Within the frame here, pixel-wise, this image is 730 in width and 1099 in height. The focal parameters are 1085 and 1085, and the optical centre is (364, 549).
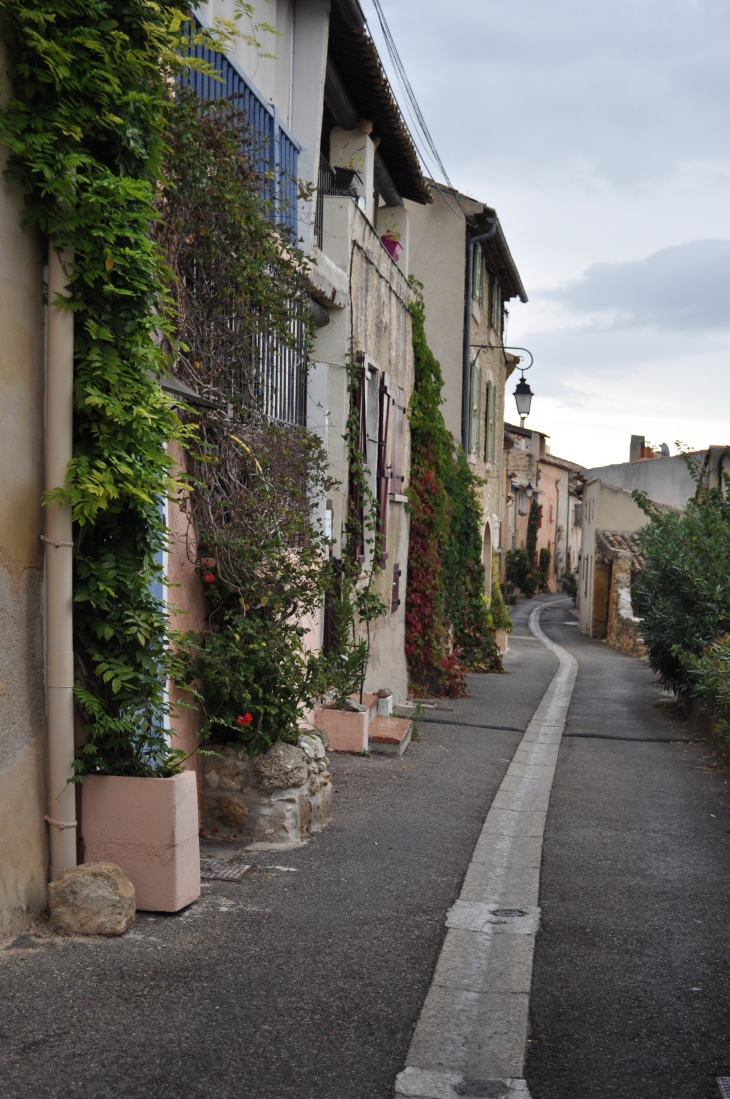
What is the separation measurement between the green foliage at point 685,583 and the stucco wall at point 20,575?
Answer: 32.1 feet

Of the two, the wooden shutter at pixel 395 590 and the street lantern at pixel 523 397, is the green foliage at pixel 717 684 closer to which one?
the wooden shutter at pixel 395 590

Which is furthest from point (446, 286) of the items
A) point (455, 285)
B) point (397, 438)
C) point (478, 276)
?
point (397, 438)

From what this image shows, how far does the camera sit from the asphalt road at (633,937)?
11.2 ft

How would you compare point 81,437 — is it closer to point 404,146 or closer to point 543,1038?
point 543,1038

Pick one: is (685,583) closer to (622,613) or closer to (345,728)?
(345,728)

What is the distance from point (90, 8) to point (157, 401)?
1500 millimetres

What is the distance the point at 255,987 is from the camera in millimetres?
3863

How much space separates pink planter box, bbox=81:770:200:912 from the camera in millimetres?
4500

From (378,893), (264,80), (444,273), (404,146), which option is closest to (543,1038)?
(378,893)

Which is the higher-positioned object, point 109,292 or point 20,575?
point 109,292

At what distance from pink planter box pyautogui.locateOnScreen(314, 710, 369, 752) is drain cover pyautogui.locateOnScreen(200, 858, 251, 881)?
11.6ft

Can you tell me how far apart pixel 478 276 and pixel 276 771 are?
16.1 m

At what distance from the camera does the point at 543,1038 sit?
3629 mm

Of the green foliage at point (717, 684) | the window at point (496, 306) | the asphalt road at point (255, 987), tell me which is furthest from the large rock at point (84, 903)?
the window at point (496, 306)
